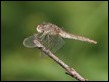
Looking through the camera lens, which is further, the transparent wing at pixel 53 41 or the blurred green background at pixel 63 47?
the blurred green background at pixel 63 47

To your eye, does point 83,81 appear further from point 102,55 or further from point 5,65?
point 5,65

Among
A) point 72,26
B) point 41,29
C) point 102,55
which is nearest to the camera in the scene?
point 41,29

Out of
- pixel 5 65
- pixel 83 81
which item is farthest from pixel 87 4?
pixel 83 81

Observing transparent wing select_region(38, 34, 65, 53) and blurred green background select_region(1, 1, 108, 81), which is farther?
blurred green background select_region(1, 1, 108, 81)

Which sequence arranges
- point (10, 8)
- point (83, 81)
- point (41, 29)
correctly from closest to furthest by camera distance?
→ point (83, 81) < point (41, 29) < point (10, 8)

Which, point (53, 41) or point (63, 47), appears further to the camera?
point (63, 47)

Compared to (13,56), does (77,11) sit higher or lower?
higher

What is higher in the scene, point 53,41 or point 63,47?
point 53,41

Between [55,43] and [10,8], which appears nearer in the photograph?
[55,43]
